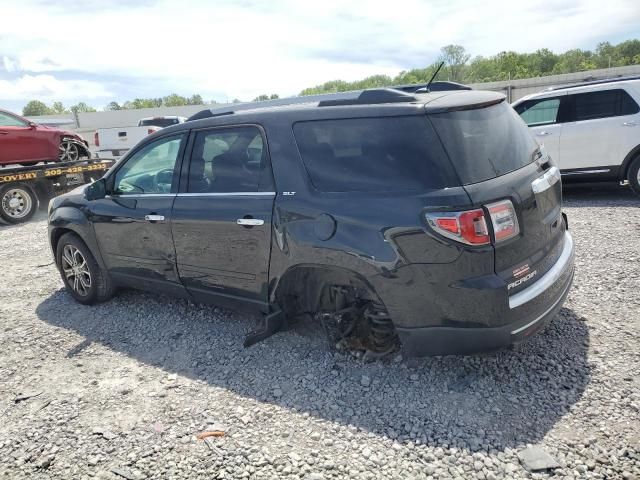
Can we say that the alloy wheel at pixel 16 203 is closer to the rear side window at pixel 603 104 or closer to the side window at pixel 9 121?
the side window at pixel 9 121

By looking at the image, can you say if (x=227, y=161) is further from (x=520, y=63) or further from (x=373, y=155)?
(x=520, y=63)

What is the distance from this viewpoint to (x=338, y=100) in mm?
3090

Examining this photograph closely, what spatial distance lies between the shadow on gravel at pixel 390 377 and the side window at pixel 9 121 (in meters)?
7.97

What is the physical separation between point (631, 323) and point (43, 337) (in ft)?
16.0

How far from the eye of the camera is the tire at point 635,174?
7207 mm

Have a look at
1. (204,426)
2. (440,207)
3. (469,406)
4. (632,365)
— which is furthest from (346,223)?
(632,365)

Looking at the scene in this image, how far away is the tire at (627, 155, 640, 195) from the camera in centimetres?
721

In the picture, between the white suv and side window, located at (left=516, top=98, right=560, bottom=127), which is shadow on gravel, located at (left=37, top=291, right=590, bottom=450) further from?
side window, located at (left=516, top=98, right=560, bottom=127)

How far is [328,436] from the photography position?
2.64 meters

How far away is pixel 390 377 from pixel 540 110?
673 cm

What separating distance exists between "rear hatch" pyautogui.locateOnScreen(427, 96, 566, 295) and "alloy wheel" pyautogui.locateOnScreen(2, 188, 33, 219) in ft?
32.5

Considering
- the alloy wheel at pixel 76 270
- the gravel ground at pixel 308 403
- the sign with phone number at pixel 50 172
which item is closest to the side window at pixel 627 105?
the gravel ground at pixel 308 403

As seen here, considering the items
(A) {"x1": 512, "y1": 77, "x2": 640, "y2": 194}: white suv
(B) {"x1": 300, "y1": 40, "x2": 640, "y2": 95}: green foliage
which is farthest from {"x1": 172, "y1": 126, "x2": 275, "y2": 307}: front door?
(B) {"x1": 300, "y1": 40, "x2": 640, "y2": 95}: green foliage

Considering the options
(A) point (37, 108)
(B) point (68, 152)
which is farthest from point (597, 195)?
(A) point (37, 108)
